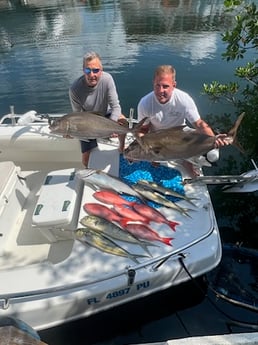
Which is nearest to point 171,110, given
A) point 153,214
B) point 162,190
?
point 162,190

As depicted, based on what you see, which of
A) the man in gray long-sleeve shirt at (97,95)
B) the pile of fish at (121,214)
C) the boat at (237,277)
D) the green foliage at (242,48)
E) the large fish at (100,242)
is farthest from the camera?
the green foliage at (242,48)

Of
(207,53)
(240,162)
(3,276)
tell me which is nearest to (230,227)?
(240,162)

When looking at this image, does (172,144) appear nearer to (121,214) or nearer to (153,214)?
(153,214)

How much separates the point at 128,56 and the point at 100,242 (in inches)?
568

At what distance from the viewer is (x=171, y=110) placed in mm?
4754

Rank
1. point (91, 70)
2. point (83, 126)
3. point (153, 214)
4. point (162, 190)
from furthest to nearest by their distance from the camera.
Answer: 1. point (91, 70)
2. point (162, 190)
3. point (83, 126)
4. point (153, 214)

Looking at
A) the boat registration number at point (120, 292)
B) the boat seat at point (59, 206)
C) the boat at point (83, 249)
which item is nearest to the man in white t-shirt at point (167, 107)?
the boat at point (83, 249)

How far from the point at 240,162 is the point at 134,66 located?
9053 millimetres

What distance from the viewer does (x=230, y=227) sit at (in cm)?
591

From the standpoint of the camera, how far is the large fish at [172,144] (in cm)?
416

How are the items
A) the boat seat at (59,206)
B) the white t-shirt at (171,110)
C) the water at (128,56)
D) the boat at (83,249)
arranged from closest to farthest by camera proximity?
the boat at (83,249), the boat seat at (59,206), the white t-shirt at (171,110), the water at (128,56)

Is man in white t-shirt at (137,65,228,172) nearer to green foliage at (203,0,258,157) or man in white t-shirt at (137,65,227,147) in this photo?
man in white t-shirt at (137,65,227,147)

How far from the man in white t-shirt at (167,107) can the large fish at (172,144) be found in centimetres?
34

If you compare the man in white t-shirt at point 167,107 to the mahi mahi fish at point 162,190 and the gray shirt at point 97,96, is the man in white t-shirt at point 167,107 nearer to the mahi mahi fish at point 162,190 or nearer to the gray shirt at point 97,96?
the gray shirt at point 97,96
